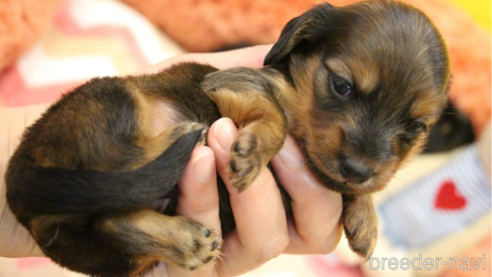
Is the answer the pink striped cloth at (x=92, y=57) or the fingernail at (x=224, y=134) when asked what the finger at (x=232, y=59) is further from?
the fingernail at (x=224, y=134)

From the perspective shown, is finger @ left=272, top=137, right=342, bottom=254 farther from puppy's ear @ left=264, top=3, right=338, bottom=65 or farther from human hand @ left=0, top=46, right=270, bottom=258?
human hand @ left=0, top=46, right=270, bottom=258

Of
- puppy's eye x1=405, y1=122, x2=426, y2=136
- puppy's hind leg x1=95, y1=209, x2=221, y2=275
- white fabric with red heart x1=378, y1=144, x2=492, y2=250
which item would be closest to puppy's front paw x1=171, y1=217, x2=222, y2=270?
puppy's hind leg x1=95, y1=209, x2=221, y2=275

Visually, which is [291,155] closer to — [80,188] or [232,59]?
[80,188]

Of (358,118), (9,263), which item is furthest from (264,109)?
(9,263)

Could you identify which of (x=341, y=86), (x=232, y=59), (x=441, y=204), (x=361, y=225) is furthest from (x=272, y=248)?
(x=441, y=204)

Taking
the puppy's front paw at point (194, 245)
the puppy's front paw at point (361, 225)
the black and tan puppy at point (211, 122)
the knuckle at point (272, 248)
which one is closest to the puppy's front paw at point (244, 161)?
the black and tan puppy at point (211, 122)
